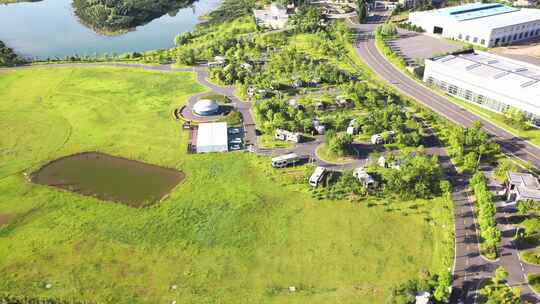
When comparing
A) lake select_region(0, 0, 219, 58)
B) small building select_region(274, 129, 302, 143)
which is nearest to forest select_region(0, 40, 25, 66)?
lake select_region(0, 0, 219, 58)

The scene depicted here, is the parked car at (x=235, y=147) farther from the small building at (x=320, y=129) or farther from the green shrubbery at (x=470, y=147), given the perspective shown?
the green shrubbery at (x=470, y=147)

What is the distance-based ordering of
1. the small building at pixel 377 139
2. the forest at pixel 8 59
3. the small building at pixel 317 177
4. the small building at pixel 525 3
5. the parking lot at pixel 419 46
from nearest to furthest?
the small building at pixel 317 177
the small building at pixel 377 139
the forest at pixel 8 59
the parking lot at pixel 419 46
the small building at pixel 525 3

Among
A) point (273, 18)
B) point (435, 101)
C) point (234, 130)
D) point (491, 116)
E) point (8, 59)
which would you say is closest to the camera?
point (234, 130)

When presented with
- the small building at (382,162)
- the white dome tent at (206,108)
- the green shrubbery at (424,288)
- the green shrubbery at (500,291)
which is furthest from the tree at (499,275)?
the white dome tent at (206,108)

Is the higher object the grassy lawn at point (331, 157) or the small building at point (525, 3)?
the small building at point (525, 3)

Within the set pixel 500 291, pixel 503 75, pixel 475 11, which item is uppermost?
pixel 475 11

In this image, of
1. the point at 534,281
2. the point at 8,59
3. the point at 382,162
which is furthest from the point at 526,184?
the point at 8,59

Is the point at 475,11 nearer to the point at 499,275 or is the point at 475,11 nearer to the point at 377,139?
the point at 377,139
